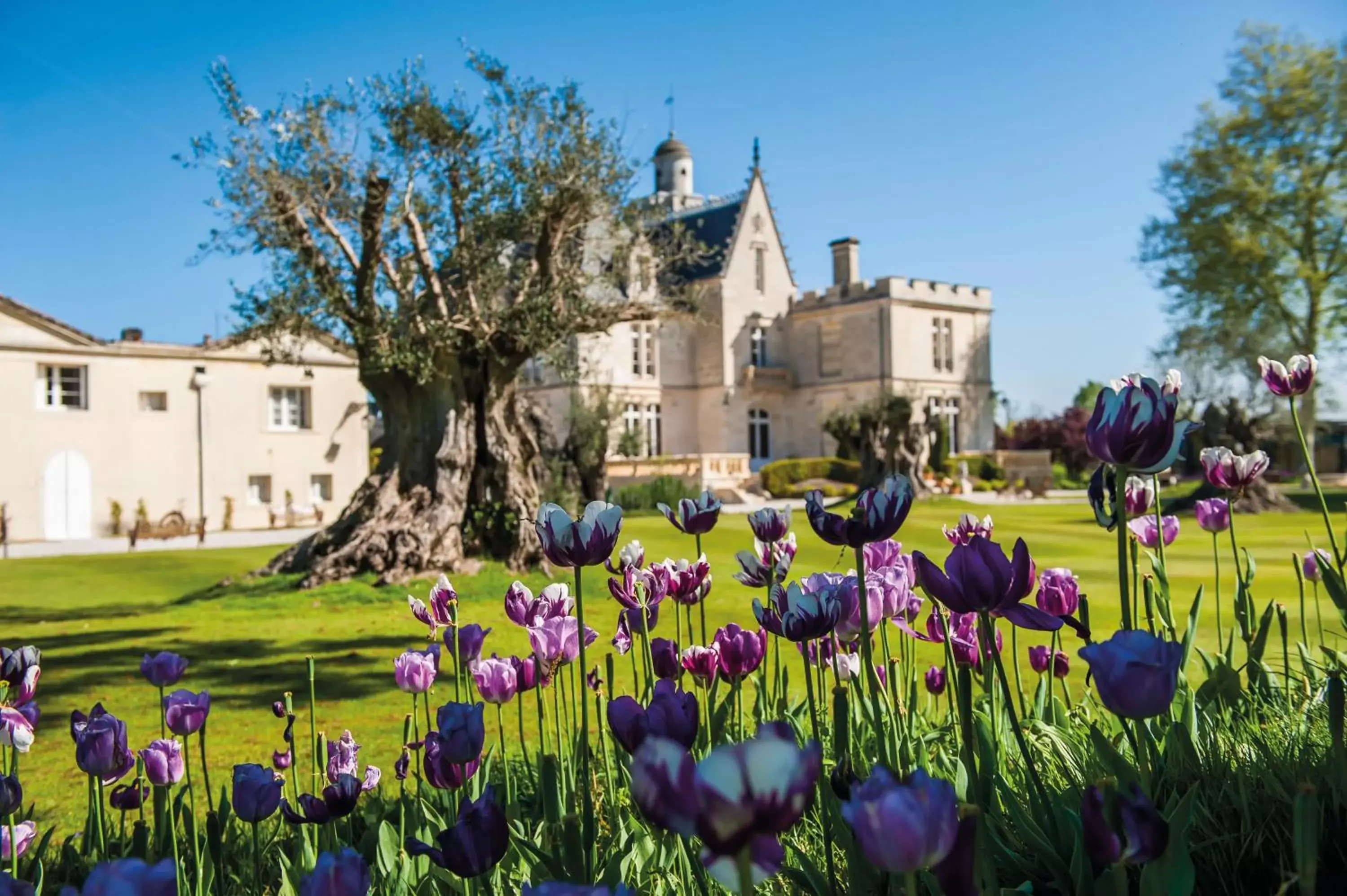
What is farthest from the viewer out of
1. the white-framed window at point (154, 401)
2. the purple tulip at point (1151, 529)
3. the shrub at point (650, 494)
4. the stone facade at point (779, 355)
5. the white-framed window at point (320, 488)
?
the stone facade at point (779, 355)

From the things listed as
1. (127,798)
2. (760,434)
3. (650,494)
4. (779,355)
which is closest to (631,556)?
(127,798)

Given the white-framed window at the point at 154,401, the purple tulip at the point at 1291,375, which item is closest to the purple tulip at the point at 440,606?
the purple tulip at the point at 1291,375

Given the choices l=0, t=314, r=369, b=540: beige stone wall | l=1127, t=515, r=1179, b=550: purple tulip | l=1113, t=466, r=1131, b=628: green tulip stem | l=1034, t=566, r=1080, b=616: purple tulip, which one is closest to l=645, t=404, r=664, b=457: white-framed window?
l=0, t=314, r=369, b=540: beige stone wall

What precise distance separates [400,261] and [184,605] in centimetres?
554

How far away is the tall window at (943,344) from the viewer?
47.3m

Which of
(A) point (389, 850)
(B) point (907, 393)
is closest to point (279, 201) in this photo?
(A) point (389, 850)

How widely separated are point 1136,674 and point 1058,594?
128 centimetres

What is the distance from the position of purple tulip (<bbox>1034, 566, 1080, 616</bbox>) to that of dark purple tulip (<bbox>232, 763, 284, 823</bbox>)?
1.82 m

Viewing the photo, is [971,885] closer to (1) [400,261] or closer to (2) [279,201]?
(2) [279,201]

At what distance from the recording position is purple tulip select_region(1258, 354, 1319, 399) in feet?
10.4

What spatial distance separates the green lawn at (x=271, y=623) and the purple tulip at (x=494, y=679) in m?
0.86

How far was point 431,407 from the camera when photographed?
13758 millimetres

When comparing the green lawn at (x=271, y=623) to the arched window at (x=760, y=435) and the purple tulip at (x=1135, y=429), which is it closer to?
the purple tulip at (x=1135, y=429)

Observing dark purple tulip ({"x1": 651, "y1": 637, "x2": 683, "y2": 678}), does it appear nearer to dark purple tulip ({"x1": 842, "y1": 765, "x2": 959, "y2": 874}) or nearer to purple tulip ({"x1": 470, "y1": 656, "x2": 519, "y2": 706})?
purple tulip ({"x1": 470, "y1": 656, "x2": 519, "y2": 706})
